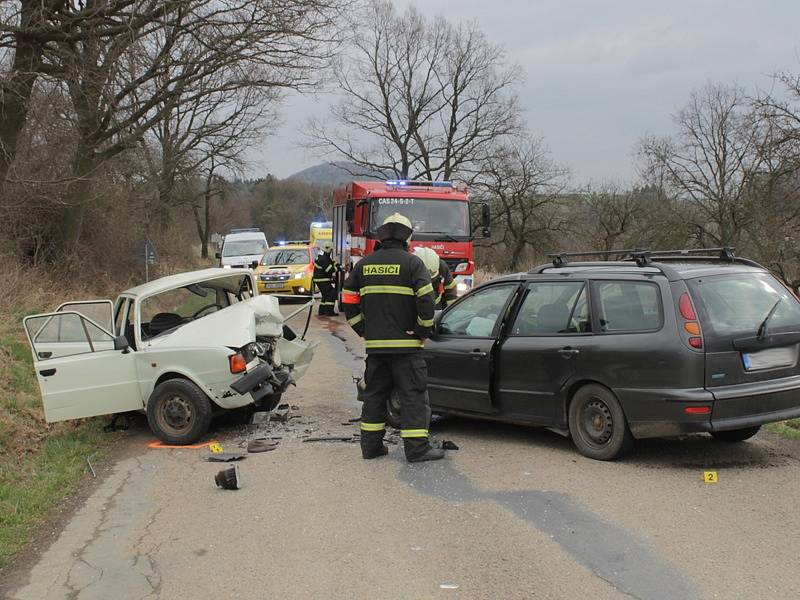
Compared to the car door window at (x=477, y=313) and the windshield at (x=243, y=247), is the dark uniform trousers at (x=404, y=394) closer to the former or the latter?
the car door window at (x=477, y=313)

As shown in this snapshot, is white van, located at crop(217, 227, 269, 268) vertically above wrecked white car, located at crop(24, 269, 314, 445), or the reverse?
white van, located at crop(217, 227, 269, 268)

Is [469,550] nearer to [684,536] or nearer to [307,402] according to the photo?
[684,536]

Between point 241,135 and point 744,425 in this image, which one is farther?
point 241,135

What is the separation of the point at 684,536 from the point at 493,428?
309cm

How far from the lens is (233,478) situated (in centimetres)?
579

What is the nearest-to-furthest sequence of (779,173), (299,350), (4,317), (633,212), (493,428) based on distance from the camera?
(493,428) → (299,350) → (4,317) → (779,173) → (633,212)

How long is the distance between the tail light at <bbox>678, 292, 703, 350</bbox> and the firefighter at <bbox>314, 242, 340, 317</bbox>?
41.7ft

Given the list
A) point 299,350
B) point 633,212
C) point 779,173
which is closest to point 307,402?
point 299,350

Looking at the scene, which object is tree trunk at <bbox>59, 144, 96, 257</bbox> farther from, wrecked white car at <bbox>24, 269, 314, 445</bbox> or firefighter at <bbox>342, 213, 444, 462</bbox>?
firefighter at <bbox>342, 213, 444, 462</bbox>

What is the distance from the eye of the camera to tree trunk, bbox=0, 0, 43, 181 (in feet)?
44.6

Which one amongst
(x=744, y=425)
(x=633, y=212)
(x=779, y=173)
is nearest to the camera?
(x=744, y=425)

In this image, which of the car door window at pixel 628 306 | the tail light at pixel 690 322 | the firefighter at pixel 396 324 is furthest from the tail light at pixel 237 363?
the tail light at pixel 690 322

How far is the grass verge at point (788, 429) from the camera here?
679 centimetres

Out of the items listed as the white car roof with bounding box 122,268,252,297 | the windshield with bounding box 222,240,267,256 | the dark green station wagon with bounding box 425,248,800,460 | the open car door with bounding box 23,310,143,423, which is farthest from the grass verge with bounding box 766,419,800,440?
the windshield with bounding box 222,240,267,256
